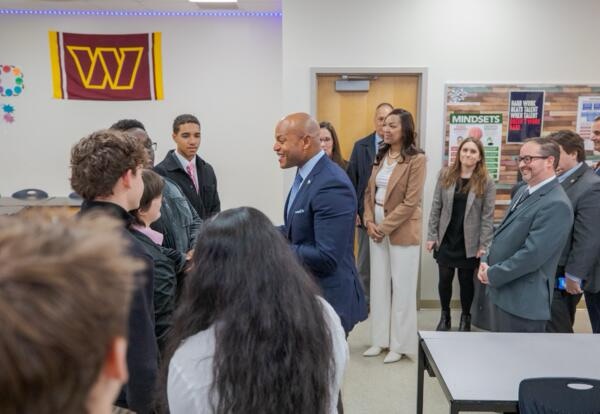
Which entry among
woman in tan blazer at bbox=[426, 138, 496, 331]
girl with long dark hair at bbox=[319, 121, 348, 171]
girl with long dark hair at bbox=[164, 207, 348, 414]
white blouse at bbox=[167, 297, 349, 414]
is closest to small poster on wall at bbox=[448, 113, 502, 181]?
woman in tan blazer at bbox=[426, 138, 496, 331]

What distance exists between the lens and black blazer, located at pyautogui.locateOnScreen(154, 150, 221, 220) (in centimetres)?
316

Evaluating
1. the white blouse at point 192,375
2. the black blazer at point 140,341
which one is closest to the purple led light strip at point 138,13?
the black blazer at point 140,341

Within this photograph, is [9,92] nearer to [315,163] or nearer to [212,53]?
[212,53]

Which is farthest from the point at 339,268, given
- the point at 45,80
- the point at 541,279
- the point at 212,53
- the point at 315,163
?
the point at 45,80

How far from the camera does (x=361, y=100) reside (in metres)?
4.43

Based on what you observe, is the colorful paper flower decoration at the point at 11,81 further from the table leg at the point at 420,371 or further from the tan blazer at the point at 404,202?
the table leg at the point at 420,371

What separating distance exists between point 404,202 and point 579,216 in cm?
102

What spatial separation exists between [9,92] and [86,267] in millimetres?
5898

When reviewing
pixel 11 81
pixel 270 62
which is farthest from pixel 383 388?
pixel 11 81

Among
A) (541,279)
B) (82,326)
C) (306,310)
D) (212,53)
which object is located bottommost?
(541,279)

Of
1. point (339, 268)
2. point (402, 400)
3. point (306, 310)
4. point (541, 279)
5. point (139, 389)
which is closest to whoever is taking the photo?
point (306, 310)

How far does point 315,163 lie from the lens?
2291 mm

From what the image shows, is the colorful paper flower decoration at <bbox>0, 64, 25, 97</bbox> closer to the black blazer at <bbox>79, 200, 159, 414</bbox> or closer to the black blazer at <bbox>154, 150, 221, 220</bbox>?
the black blazer at <bbox>154, 150, 221, 220</bbox>

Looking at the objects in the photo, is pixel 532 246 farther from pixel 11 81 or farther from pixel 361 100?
pixel 11 81
